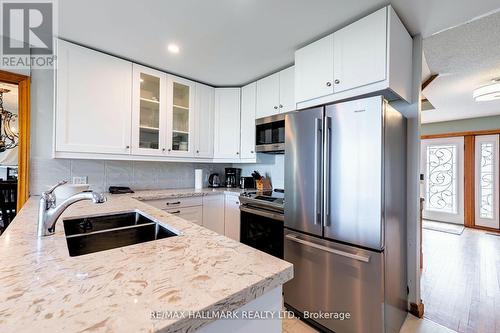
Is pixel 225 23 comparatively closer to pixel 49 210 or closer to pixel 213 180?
pixel 49 210

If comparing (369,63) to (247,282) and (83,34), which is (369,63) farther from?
(83,34)

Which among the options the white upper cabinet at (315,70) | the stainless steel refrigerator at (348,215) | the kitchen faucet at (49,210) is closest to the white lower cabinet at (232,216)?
the stainless steel refrigerator at (348,215)

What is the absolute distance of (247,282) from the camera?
0.61m

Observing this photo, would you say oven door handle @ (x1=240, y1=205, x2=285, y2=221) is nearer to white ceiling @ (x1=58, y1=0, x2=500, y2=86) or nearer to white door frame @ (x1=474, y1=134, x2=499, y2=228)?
white ceiling @ (x1=58, y1=0, x2=500, y2=86)

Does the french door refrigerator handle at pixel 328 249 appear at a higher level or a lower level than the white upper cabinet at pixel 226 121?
lower

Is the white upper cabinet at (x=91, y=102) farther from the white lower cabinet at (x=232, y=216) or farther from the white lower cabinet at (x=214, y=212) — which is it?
the white lower cabinet at (x=232, y=216)

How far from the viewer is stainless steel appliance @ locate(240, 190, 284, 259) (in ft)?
6.78

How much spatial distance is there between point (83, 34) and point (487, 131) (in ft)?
22.5

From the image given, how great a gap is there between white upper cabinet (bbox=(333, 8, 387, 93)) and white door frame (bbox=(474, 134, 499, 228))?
16.5ft

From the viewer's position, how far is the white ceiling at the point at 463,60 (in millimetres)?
1882

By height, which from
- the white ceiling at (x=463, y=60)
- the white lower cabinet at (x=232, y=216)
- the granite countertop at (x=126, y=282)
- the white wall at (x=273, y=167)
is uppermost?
the white ceiling at (x=463, y=60)

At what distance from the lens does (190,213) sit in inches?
102

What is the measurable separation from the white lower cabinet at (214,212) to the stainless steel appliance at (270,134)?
2.64 feet

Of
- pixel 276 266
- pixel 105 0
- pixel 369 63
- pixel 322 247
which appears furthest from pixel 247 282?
pixel 105 0
